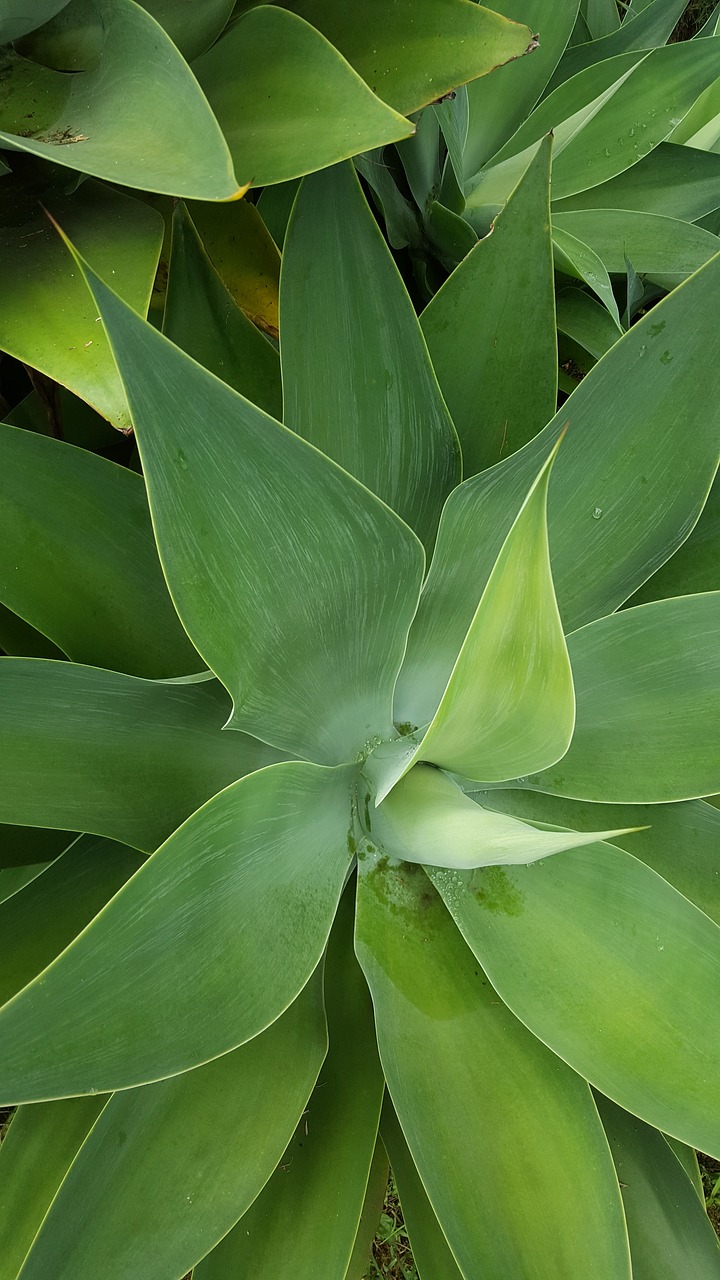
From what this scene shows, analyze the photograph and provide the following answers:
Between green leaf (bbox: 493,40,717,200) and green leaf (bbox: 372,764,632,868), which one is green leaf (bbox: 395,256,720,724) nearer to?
green leaf (bbox: 372,764,632,868)

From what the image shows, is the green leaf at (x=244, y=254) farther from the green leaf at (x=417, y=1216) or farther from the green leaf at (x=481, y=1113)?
the green leaf at (x=417, y=1216)

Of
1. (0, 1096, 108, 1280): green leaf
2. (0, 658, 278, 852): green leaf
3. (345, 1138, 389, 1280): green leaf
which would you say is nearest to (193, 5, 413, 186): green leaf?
(0, 658, 278, 852): green leaf

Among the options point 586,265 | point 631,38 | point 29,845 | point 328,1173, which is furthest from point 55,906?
point 631,38

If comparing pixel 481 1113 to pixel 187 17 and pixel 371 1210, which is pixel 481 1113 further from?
pixel 187 17

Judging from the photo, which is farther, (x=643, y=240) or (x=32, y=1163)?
(x=643, y=240)

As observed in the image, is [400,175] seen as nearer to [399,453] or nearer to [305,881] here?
[399,453]

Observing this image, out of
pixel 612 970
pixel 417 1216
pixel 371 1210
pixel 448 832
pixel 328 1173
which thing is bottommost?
pixel 371 1210
